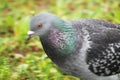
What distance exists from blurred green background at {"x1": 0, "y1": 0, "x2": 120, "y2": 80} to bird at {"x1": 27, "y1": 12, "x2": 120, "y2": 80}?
87 centimetres

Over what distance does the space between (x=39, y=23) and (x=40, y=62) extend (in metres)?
1.51

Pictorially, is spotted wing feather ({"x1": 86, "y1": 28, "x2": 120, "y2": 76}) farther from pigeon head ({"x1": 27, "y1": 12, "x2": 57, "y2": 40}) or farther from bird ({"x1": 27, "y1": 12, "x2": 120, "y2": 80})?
pigeon head ({"x1": 27, "y1": 12, "x2": 57, "y2": 40})

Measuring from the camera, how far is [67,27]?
5.66m

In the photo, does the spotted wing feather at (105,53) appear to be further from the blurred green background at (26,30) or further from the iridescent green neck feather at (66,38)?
the blurred green background at (26,30)

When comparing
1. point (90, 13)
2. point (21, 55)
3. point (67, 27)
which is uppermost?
point (90, 13)

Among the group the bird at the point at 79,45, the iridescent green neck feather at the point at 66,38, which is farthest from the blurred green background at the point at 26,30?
the iridescent green neck feather at the point at 66,38

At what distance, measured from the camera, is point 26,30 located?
787cm

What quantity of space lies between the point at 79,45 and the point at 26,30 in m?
2.40

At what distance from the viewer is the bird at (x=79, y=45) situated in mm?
5551

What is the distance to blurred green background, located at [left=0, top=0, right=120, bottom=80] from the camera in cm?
658

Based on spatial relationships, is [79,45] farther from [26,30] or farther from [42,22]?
[26,30]

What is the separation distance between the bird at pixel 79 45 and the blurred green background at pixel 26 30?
2.86ft

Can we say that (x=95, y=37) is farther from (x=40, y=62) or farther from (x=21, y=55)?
(x=21, y=55)

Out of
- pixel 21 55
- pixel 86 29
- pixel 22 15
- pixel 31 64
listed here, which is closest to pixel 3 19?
pixel 22 15
